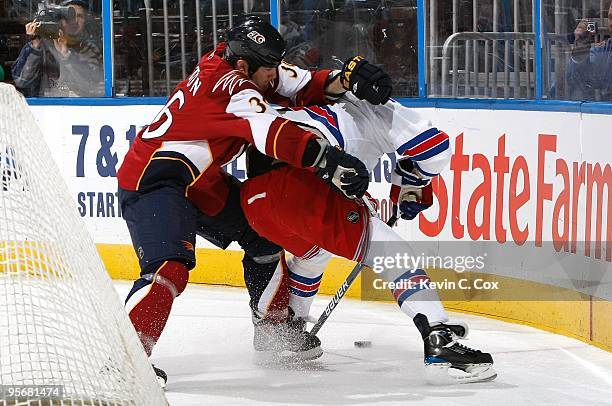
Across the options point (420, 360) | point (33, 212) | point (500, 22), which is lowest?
point (420, 360)

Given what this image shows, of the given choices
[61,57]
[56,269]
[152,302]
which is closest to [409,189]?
[152,302]

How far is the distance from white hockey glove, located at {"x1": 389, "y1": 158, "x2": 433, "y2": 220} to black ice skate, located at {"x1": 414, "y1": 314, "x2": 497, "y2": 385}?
48cm

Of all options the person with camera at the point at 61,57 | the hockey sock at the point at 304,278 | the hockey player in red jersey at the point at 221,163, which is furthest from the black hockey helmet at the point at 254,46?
the person with camera at the point at 61,57

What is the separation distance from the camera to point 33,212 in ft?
9.95

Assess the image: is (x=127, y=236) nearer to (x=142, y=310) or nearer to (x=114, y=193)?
(x=114, y=193)

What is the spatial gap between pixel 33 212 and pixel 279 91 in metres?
1.36

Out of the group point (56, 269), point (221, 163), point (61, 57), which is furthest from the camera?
point (61, 57)

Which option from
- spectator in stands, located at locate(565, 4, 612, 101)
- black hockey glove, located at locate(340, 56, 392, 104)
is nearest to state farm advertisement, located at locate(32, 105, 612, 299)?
spectator in stands, located at locate(565, 4, 612, 101)

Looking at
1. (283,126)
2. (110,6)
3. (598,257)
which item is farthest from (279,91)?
(110,6)

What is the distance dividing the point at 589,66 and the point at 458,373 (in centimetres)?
147

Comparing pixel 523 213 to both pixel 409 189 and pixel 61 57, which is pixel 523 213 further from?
pixel 61 57

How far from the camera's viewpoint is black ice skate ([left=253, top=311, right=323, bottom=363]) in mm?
4191

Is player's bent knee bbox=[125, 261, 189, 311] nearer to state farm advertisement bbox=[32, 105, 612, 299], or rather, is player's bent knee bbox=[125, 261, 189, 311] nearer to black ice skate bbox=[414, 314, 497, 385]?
black ice skate bbox=[414, 314, 497, 385]

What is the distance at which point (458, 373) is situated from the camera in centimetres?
367
